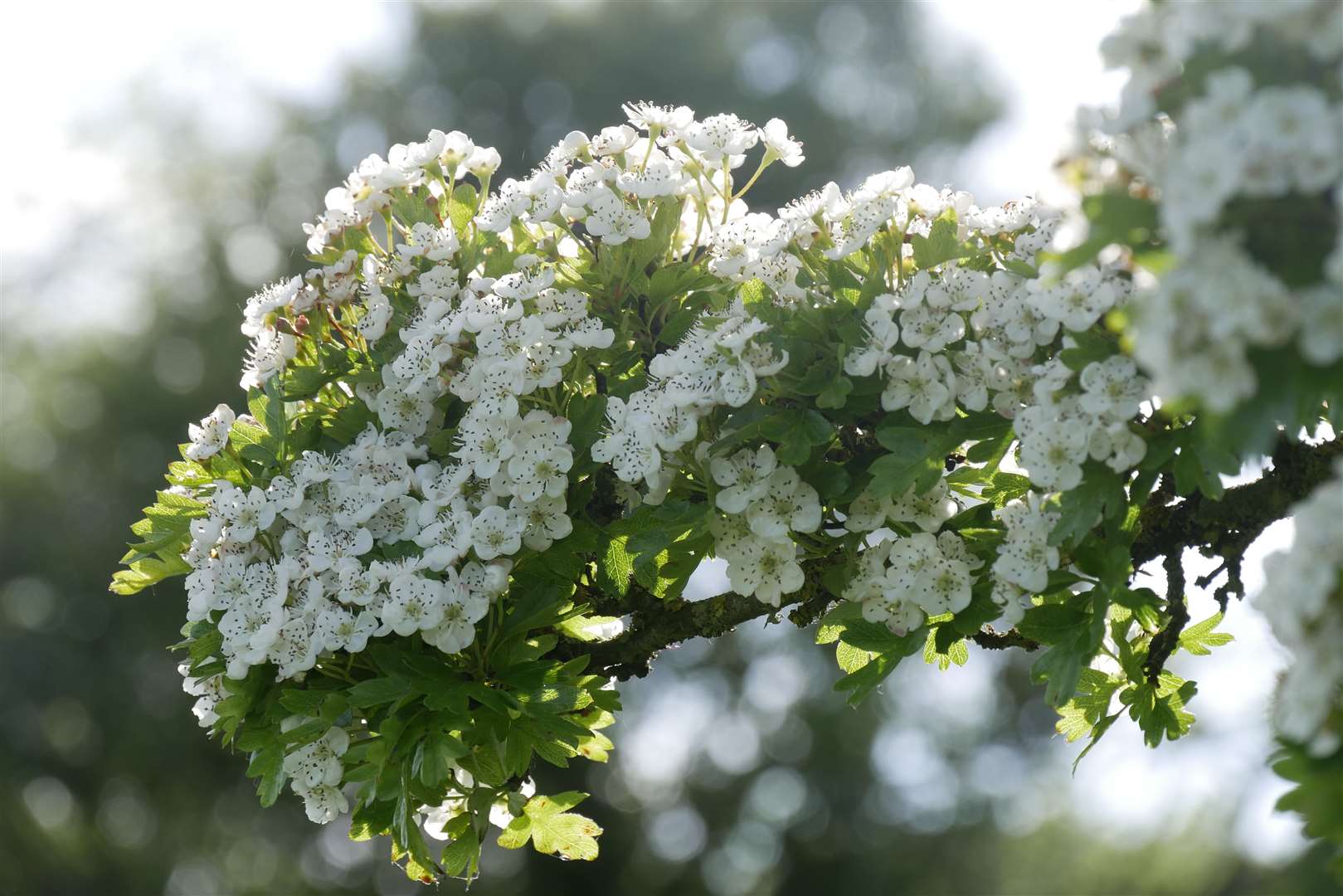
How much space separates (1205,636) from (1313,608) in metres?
0.84

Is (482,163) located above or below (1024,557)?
above

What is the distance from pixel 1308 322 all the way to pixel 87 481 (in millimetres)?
7932

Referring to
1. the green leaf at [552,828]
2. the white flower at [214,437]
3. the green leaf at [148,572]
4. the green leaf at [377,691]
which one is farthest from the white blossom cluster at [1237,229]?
the green leaf at [148,572]

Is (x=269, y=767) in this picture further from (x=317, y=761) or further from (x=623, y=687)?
(x=623, y=687)

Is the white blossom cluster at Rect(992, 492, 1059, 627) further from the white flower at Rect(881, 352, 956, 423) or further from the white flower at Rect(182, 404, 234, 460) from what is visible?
the white flower at Rect(182, 404, 234, 460)

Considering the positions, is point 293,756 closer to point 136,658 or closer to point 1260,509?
point 1260,509

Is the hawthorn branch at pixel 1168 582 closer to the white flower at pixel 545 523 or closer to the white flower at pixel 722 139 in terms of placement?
the white flower at pixel 545 523

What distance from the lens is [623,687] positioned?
23.0ft

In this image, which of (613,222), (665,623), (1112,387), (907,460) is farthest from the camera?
(665,623)

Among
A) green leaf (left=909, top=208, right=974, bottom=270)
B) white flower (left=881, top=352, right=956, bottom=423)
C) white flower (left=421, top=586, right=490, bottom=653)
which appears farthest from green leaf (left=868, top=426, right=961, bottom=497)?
white flower (left=421, top=586, right=490, bottom=653)

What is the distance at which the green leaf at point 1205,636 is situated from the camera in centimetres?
168

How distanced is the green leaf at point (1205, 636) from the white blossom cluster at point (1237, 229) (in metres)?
0.82

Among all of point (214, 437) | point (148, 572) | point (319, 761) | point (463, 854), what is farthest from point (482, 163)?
point (463, 854)

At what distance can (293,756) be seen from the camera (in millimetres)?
1661
